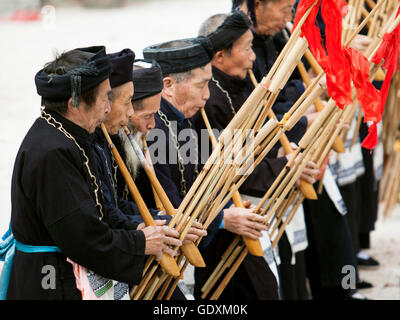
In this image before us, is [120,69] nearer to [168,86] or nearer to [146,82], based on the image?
[146,82]

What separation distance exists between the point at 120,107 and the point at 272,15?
5.27 ft

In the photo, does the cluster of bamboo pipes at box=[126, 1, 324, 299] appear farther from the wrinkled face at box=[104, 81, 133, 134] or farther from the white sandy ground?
the white sandy ground

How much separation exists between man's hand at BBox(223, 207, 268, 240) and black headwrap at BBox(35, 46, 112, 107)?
1.12m

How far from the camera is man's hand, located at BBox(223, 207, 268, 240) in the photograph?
349 cm

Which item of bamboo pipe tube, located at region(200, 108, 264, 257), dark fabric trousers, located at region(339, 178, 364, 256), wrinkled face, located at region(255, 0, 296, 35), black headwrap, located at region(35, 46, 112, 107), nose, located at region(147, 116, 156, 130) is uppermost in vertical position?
black headwrap, located at region(35, 46, 112, 107)

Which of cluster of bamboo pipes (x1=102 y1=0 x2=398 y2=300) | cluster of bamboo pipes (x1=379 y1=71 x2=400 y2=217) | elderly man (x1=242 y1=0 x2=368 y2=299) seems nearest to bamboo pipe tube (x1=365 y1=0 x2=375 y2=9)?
cluster of bamboo pipes (x1=379 y1=71 x2=400 y2=217)

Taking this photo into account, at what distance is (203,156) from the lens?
3.60m

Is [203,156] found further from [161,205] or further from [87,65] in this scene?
[87,65]

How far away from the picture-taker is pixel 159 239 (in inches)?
112

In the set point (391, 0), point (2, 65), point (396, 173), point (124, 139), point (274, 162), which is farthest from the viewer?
point (2, 65)

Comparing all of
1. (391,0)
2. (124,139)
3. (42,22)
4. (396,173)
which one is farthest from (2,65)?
(124,139)

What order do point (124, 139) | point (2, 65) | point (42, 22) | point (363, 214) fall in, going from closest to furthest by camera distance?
point (124, 139) < point (363, 214) < point (2, 65) < point (42, 22)

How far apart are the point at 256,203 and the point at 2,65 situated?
609 centimetres

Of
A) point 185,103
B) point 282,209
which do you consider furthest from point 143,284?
point 282,209
